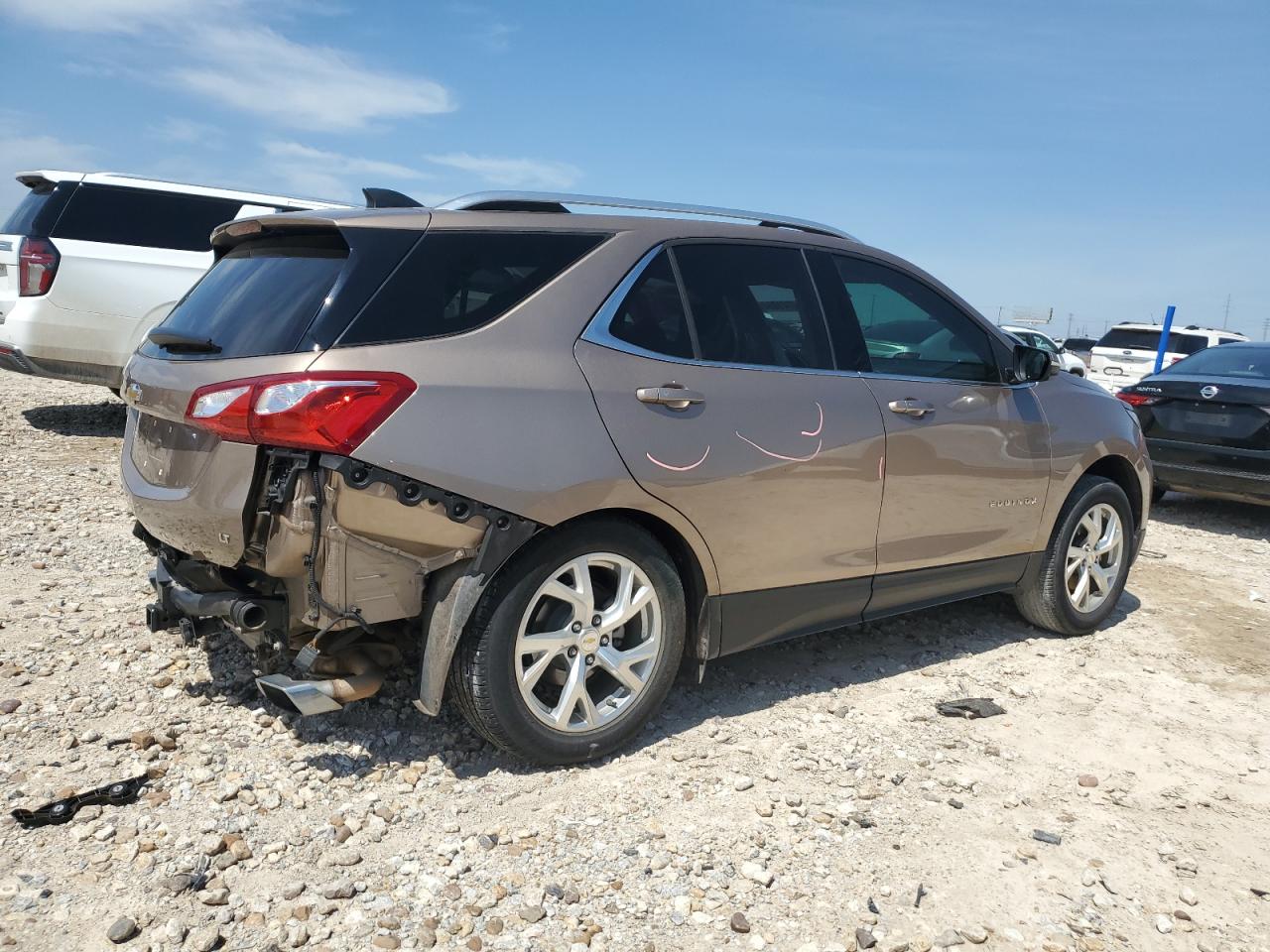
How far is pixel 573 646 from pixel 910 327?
2.13 m

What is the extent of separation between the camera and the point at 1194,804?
3395 millimetres

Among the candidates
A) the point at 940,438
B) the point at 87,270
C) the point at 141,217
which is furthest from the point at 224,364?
the point at 141,217

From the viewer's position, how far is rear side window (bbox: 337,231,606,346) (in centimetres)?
295

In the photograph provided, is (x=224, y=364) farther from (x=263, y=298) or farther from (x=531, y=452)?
(x=531, y=452)

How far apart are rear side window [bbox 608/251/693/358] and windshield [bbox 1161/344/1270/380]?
6.58 m

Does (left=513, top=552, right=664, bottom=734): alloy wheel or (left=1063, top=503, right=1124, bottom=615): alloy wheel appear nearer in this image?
(left=513, top=552, right=664, bottom=734): alloy wheel

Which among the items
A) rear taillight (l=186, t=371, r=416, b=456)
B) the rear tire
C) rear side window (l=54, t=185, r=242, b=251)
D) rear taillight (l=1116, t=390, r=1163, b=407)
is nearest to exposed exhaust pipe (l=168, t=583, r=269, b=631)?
rear taillight (l=186, t=371, r=416, b=456)

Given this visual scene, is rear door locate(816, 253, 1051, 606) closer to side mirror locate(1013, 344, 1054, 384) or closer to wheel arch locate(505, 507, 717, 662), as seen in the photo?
side mirror locate(1013, 344, 1054, 384)

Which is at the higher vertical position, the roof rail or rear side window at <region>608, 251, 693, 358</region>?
the roof rail

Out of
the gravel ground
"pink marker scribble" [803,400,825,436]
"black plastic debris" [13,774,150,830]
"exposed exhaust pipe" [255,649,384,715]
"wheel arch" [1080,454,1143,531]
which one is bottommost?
"black plastic debris" [13,774,150,830]

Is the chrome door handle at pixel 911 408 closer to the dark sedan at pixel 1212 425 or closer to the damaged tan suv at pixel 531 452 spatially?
the damaged tan suv at pixel 531 452

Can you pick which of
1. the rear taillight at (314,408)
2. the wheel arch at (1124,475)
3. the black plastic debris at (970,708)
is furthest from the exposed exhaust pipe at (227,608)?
the wheel arch at (1124,475)

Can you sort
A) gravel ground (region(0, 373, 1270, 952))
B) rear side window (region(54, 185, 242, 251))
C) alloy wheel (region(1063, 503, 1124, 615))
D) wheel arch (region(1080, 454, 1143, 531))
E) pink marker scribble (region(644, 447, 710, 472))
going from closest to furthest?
gravel ground (region(0, 373, 1270, 952)), pink marker scribble (region(644, 447, 710, 472)), alloy wheel (region(1063, 503, 1124, 615)), wheel arch (region(1080, 454, 1143, 531)), rear side window (region(54, 185, 242, 251))

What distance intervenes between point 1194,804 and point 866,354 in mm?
1971
